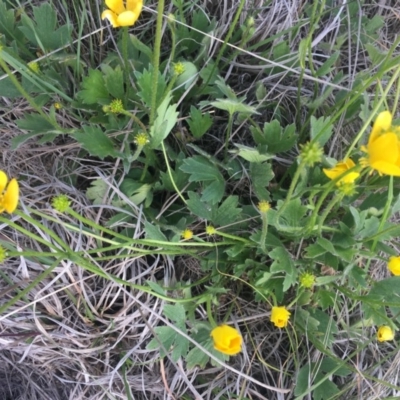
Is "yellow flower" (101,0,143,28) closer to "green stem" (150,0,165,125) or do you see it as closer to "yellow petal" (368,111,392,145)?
"green stem" (150,0,165,125)

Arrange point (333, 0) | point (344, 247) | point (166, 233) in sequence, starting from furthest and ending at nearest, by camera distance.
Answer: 1. point (333, 0)
2. point (166, 233)
3. point (344, 247)

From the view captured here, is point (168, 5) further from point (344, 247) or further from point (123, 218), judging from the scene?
point (344, 247)

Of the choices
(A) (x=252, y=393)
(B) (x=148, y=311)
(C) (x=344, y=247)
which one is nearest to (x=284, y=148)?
(C) (x=344, y=247)

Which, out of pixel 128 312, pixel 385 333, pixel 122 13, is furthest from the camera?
pixel 128 312

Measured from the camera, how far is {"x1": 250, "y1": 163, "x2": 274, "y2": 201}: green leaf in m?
1.07

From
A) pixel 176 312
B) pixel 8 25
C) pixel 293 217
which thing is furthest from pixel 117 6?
pixel 176 312

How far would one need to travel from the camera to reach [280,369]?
1207mm

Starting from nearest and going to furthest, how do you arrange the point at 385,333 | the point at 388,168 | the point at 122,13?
the point at 388,168
the point at 122,13
the point at 385,333

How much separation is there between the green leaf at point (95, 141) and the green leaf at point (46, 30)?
0.24 meters

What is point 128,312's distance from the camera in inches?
48.0

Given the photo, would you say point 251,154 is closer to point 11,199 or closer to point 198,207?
point 198,207

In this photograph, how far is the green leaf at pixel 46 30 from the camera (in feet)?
3.67

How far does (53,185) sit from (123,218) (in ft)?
0.68

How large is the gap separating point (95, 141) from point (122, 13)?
35 cm
